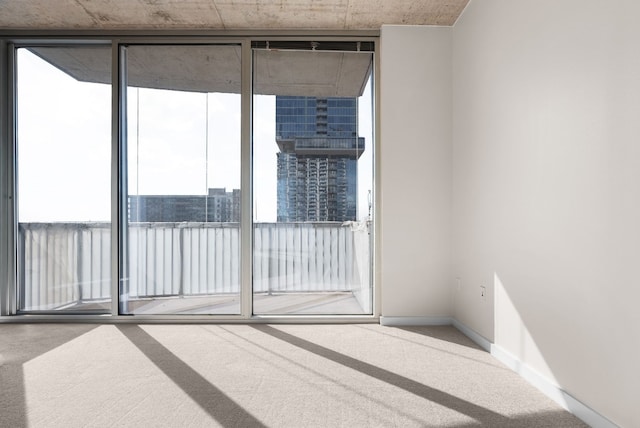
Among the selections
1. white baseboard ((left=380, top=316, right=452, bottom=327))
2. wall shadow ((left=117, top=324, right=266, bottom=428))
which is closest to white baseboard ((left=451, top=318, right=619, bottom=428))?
white baseboard ((left=380, top=316, right=452, bottom=327))

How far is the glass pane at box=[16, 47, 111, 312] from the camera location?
391 centimetres

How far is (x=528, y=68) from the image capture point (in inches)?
96.3

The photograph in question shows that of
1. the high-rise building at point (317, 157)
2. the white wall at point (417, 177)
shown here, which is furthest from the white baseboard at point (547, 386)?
the high-rise building at point (317, 157)

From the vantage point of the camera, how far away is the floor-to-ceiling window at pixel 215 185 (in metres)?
3.84

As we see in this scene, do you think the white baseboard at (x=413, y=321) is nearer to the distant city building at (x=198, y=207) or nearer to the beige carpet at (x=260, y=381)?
the beige carpet at (x=260, y=381)

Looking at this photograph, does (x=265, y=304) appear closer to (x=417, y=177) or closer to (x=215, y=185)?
(x=215, y=185)

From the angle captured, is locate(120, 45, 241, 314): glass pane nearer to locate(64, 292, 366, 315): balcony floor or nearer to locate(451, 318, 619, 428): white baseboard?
locate(64, 292, 366, 315): balcony floor

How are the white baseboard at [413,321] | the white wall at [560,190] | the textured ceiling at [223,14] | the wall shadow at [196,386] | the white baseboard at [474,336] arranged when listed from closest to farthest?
the white wall at [560,190] → the wall shadow at [196,386] → the white baseboard at [474,336] → the textured ceiling at [223,14] → the white baseboard at [413,321]

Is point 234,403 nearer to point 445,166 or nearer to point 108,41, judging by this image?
point 445,166

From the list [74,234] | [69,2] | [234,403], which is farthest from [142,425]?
[69,2]

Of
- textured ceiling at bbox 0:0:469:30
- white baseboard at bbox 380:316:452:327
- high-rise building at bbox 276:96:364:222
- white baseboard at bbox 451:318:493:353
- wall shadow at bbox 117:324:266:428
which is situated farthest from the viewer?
high-rise building at bbox 276:96:364:222

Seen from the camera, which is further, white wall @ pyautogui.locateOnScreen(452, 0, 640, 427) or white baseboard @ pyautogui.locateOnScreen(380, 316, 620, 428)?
white baseboard @ pyautogui.locateOnScreen(380, 316, 620, 428)

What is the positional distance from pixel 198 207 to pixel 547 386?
10.0 feet

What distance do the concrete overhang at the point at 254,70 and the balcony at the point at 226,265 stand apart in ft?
4.24
